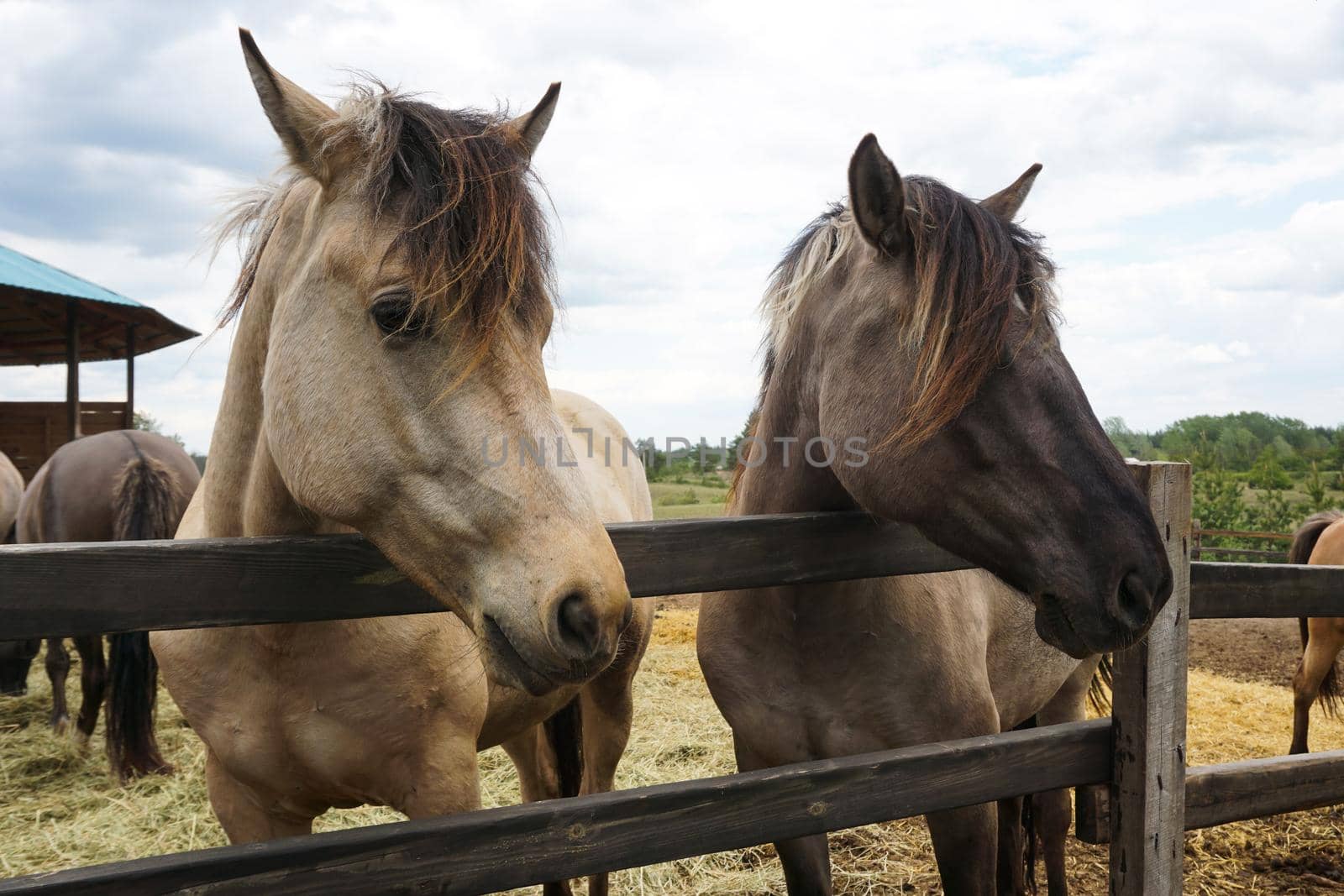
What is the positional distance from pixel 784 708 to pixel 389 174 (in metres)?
1.67

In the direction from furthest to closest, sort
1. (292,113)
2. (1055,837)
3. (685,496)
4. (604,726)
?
(685,496), (604,726), (1055,837), (292,113)

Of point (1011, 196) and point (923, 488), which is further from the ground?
point (1011, 196)

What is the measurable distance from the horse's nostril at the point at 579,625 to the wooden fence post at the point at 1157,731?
147 centimetres

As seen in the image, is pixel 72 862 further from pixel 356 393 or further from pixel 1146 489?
pixel 1146 489

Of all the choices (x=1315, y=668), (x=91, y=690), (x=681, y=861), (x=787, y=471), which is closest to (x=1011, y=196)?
(x=787, y=471)

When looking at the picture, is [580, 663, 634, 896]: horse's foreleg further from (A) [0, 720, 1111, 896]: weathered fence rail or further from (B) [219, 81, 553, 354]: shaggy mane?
(B) [219, 81, 553, 354]: shaggy mane

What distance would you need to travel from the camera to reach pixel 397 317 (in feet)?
4.99

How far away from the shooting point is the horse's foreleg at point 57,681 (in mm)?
5934

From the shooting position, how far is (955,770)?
1867mm

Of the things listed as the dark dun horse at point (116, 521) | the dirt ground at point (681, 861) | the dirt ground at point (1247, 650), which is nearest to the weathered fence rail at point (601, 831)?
the dirt ground at point (681, 861)

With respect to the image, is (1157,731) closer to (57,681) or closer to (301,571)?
(301,571)

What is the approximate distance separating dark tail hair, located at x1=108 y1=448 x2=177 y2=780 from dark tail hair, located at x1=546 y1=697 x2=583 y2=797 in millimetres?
2028

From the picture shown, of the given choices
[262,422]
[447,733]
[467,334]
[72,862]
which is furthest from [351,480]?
[72,862]

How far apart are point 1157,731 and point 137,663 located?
445 centimetres
